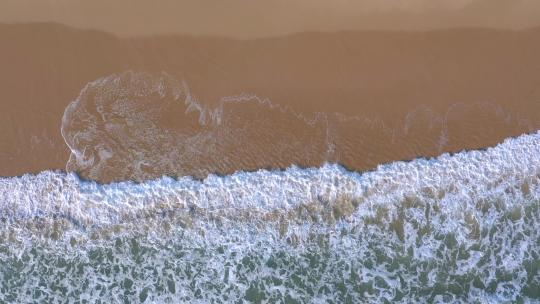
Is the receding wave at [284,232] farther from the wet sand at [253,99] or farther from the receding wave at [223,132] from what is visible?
the wet sand at [253,99]

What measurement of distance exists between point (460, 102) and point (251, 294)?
4872 mm

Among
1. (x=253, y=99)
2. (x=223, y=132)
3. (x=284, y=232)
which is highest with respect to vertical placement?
(x=253, y=99)

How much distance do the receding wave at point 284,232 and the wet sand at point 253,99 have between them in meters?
0.33

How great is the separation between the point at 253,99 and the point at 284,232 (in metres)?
2.35

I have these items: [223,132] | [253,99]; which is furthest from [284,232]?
[253,99]

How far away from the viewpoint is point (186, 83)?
7672 mm

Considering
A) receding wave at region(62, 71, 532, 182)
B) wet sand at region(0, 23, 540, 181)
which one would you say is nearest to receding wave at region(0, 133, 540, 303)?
receding wave at region(62, 71, 532, 182)

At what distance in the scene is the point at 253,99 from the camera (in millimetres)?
7715

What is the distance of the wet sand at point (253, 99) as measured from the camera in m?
7.68

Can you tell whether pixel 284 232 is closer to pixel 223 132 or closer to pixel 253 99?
pixel 223 132

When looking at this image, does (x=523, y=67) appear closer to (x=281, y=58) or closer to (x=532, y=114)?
(x=532, y=114)

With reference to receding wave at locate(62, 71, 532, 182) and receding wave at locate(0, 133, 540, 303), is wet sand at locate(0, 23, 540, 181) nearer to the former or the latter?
receding wave at locate(62, 71, 532, 182)

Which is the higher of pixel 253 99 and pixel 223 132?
pixel 253 99

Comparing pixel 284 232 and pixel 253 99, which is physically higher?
pixel 253 99
